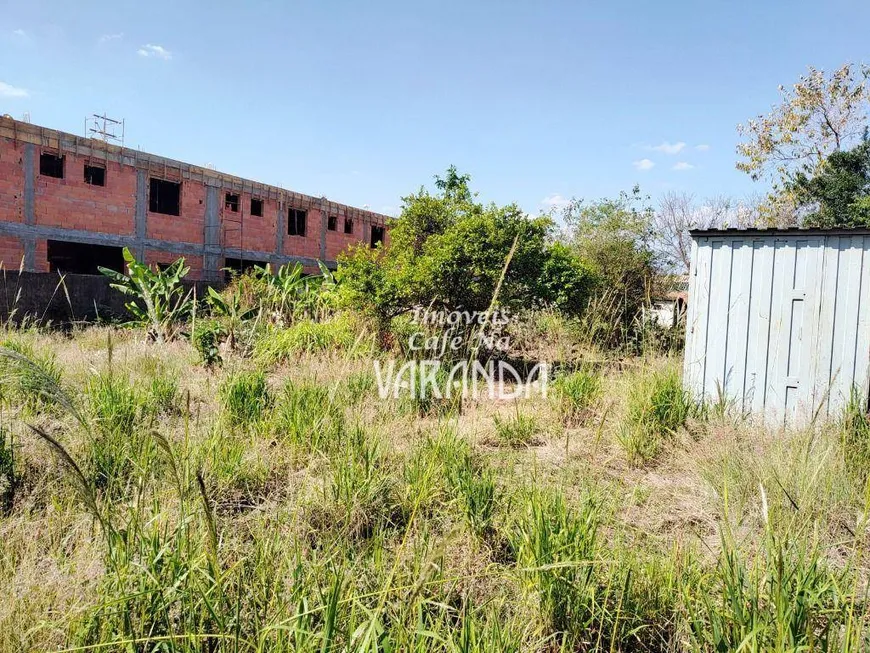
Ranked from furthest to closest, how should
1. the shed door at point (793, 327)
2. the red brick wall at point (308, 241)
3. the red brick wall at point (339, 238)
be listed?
the red brick wall at point (339, 238)
the red brick wall at point (308, 241)
the shed door at point (793, 327)


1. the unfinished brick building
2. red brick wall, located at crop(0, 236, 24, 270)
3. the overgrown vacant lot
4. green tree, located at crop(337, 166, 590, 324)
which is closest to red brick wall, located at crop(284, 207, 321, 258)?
the unfinished brick building

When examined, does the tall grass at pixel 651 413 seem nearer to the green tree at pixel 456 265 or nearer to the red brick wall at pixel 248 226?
the green tree at pixel 456 265

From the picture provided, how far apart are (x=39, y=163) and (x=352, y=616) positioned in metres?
17.5

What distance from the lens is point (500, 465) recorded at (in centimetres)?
341

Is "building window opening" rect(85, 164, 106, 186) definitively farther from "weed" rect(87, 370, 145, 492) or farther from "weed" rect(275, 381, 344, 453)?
"weed" rect(275, 381, 344, 453)

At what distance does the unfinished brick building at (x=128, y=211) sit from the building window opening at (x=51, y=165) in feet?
0.09

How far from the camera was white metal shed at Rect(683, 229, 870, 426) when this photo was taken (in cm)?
454

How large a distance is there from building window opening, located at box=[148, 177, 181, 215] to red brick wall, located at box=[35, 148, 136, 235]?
0.91 m

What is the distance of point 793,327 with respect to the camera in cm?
476

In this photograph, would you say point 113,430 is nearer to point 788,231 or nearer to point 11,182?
point 788,231

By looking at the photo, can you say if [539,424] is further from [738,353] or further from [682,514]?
[738,353]

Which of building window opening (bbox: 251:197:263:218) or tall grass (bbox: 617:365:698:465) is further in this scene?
building window opening (bbox: 251:197:263:218)

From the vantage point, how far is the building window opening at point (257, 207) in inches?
757

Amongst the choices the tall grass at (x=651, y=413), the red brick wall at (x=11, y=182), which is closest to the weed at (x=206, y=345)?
the tall grass at (x=651, y=413)
